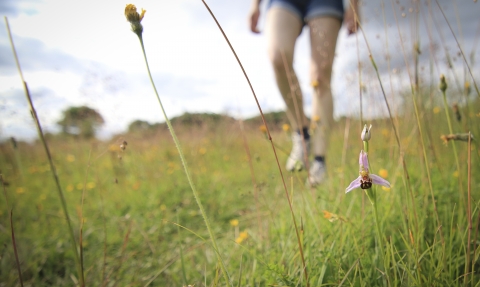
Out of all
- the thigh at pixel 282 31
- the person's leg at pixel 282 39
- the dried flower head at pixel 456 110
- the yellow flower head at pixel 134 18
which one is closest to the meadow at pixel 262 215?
the dried flower head at pixel 456 110

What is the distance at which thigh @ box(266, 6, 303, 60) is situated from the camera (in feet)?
5.42

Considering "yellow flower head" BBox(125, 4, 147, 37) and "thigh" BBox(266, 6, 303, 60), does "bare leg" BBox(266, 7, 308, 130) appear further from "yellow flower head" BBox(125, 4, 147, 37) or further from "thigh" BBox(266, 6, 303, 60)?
"yellow flower head" BBox(125, 4, 147, 37)

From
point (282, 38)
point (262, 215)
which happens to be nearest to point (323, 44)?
point (282, 38)

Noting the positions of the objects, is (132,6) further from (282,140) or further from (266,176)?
(282,140)

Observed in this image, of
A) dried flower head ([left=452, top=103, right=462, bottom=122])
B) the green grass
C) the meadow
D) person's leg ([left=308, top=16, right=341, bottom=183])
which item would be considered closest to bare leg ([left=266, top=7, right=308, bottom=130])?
person's leg ([left=308, top=16, right=341, bottom=183])

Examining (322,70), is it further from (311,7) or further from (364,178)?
(364,178)

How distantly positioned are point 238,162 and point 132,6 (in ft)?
7.42

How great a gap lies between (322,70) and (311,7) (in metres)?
0.42

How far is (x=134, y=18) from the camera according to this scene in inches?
18.0

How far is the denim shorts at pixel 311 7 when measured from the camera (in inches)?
63.3

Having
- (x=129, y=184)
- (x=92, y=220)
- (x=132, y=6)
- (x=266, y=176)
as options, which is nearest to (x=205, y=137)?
(x=129, y=184)

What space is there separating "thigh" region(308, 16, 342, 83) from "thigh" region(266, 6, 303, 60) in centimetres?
12

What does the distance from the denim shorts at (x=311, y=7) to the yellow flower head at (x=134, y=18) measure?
4.74ft

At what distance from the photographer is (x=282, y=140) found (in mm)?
2996
